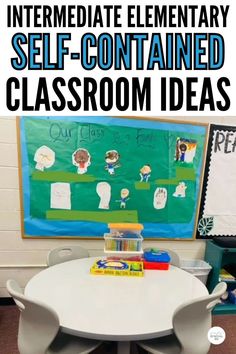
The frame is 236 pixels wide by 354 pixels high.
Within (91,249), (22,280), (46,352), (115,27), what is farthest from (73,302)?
(115,27)

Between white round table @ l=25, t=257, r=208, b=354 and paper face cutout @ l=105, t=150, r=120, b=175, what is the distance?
812 millimetres

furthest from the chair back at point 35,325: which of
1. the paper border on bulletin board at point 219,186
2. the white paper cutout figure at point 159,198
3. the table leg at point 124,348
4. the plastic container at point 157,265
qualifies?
the paper border on bulletin board at point 219,186

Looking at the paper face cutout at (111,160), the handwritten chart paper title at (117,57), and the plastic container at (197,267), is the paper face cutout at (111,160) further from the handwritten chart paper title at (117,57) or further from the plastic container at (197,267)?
the plastic container at (197,267)

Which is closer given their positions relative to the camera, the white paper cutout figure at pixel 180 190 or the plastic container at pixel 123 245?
the plastic container at pixel 123 245

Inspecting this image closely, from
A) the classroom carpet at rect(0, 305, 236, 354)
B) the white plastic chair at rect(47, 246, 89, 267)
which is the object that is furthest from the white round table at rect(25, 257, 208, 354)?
the classroom carpet at rect(0, 305, 236, 354)

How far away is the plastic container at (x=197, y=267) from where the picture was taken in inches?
84.5

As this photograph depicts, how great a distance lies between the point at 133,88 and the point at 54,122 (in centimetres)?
68

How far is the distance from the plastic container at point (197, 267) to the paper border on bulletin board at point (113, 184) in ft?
0.74

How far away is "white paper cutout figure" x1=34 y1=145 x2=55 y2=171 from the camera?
203 centimetres

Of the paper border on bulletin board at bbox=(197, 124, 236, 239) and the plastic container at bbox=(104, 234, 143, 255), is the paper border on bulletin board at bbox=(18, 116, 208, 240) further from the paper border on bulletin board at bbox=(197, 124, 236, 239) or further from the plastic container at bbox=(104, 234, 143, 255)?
the plastic container at bbox=(104, 234, 143, 255)

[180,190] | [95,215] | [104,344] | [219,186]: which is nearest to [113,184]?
[95,215]

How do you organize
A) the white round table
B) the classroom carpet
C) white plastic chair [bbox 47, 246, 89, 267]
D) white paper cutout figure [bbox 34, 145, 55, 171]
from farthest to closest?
white paper cutout figure [bbox 34, 145, 55, 171] < white plastic chair [bbox 47, 246, 89, 267] < the classroom carpet < the white round table

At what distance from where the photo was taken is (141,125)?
6.92 ft

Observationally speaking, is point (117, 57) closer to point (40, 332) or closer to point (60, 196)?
point (60, 196)
